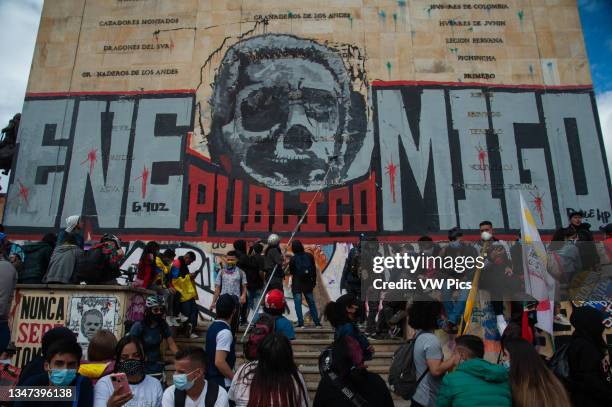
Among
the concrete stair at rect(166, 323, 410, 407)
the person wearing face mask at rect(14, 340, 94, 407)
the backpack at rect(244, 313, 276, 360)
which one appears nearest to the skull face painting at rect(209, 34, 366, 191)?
the concrete stair at rect(166, 323, 410, 407)

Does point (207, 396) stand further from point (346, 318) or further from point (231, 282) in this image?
point (231, 282)

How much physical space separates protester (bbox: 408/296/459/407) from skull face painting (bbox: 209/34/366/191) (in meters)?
8.31

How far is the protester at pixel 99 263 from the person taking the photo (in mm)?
6957

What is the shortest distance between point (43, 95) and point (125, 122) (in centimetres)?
263

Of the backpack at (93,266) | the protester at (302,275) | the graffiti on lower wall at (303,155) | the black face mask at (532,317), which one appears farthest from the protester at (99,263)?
the black face mask at (532,317)

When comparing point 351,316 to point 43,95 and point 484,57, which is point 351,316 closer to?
point 484,57

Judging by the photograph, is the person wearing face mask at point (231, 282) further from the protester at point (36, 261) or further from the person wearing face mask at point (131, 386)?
the person wearing face mask at point (131, 386)

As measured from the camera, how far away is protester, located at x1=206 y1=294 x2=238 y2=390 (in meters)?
4.05

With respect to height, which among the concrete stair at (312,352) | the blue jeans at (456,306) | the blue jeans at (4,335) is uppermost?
the blue jeans at (456,306)

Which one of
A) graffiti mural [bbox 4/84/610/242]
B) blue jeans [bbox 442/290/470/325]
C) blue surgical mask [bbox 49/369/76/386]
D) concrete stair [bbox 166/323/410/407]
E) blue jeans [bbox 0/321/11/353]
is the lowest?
concrete stair [bbox 166/323/410/407]

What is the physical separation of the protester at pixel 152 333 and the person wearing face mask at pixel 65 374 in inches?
93.1

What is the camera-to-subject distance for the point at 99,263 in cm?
699

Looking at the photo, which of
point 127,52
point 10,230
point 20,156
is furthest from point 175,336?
point 127,52
